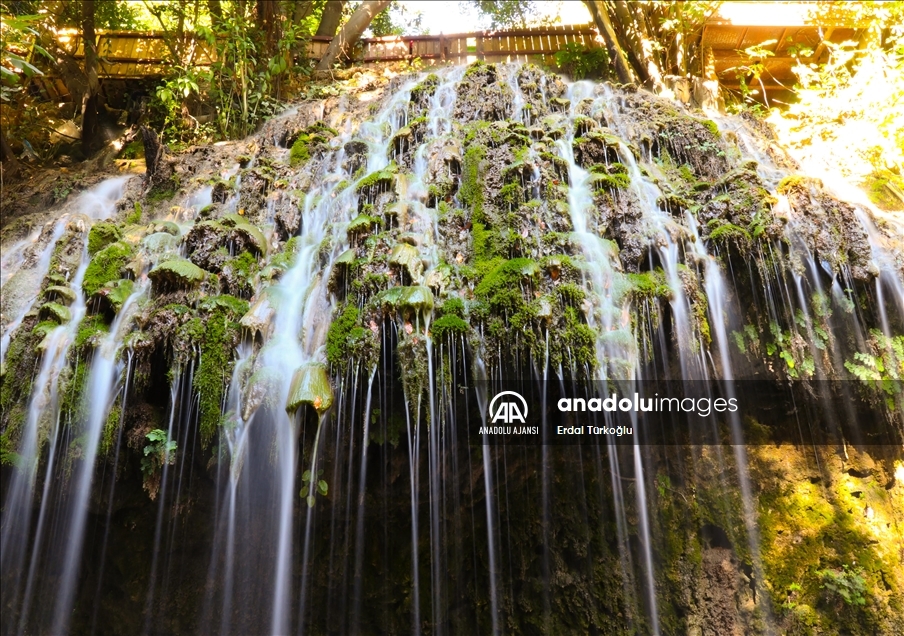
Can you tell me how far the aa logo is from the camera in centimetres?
451

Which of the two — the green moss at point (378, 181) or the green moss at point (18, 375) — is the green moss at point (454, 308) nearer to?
the green moss at point (378, 181)

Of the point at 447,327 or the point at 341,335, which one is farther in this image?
the point at 341,335

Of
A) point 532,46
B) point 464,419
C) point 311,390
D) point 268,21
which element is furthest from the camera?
point 532,46

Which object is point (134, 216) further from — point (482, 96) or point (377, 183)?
point (482, 96)

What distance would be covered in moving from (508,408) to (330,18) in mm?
11963

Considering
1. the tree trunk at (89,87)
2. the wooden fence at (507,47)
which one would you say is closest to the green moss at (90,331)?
the tree trunk at (89,87)

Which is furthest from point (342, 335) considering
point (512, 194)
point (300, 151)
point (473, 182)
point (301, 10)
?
point (301, 10)

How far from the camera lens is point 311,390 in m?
4.29

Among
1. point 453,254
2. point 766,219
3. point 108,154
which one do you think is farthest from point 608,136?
point 108,154

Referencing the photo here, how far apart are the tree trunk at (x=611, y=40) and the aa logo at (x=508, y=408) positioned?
8121mm

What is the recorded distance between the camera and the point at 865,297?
521cm

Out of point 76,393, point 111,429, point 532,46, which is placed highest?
point 532,46

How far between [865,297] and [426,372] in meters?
4.55

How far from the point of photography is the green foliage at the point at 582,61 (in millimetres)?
11141
